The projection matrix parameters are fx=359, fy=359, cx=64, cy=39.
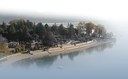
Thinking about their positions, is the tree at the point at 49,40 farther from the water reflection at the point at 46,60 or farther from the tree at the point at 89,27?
the tree at the point at 89,27

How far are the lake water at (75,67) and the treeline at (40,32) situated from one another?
66cm

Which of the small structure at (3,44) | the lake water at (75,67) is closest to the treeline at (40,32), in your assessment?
the small structure at (3,44)

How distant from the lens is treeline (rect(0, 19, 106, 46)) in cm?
705

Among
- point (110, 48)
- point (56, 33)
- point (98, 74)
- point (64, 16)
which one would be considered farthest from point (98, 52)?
point (98, 74)

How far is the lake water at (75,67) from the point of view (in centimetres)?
493

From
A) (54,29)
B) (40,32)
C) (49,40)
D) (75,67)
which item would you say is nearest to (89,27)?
(54,29)

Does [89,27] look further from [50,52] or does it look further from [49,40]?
[50,52]

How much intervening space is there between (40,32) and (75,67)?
1.93 m

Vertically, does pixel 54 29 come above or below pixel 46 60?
above

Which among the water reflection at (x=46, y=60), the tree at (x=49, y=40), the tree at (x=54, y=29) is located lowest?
the water reflection at (x=46, y=60)

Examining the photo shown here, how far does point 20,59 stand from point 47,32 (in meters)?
1.50

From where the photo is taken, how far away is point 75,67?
5.68 metres

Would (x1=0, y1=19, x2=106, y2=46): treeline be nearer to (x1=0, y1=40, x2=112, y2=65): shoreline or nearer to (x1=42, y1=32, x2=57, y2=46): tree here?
(x1=42, y1=32, x2=57, y2=46): tree

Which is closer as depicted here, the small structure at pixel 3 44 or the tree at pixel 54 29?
the small structure at pixel 3 44
